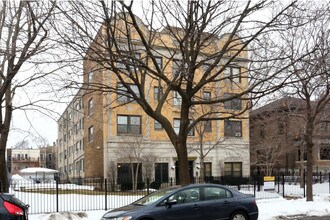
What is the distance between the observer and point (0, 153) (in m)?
14.9

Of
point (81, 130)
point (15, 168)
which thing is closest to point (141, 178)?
point (81, 130)

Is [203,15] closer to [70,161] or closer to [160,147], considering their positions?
[160,147]

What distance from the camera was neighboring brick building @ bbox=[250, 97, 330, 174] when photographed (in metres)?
24.5

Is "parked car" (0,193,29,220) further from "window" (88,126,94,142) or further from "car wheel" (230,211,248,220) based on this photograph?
"window" (88,126,94,142)

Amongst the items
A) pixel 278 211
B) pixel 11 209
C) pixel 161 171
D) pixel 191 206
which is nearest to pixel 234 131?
pixel 161 171

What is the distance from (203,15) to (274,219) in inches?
299

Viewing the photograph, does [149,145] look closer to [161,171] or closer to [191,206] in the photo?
[161,171]

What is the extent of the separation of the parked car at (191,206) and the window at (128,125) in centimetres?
3104

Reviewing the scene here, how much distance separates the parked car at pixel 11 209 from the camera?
8539 mm

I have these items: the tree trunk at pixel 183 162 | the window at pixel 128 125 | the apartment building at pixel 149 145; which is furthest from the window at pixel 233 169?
the tree trunk at pixel 183 162

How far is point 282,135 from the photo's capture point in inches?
1299

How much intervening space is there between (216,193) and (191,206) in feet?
3.42

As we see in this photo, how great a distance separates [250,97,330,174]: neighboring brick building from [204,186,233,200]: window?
9848 mm

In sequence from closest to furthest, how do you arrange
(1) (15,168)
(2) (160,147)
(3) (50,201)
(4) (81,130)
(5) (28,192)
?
(3) (50,201) → (5) (28,192) → (2) (160,147) → (4) (81,130) → (1) (15,168)
